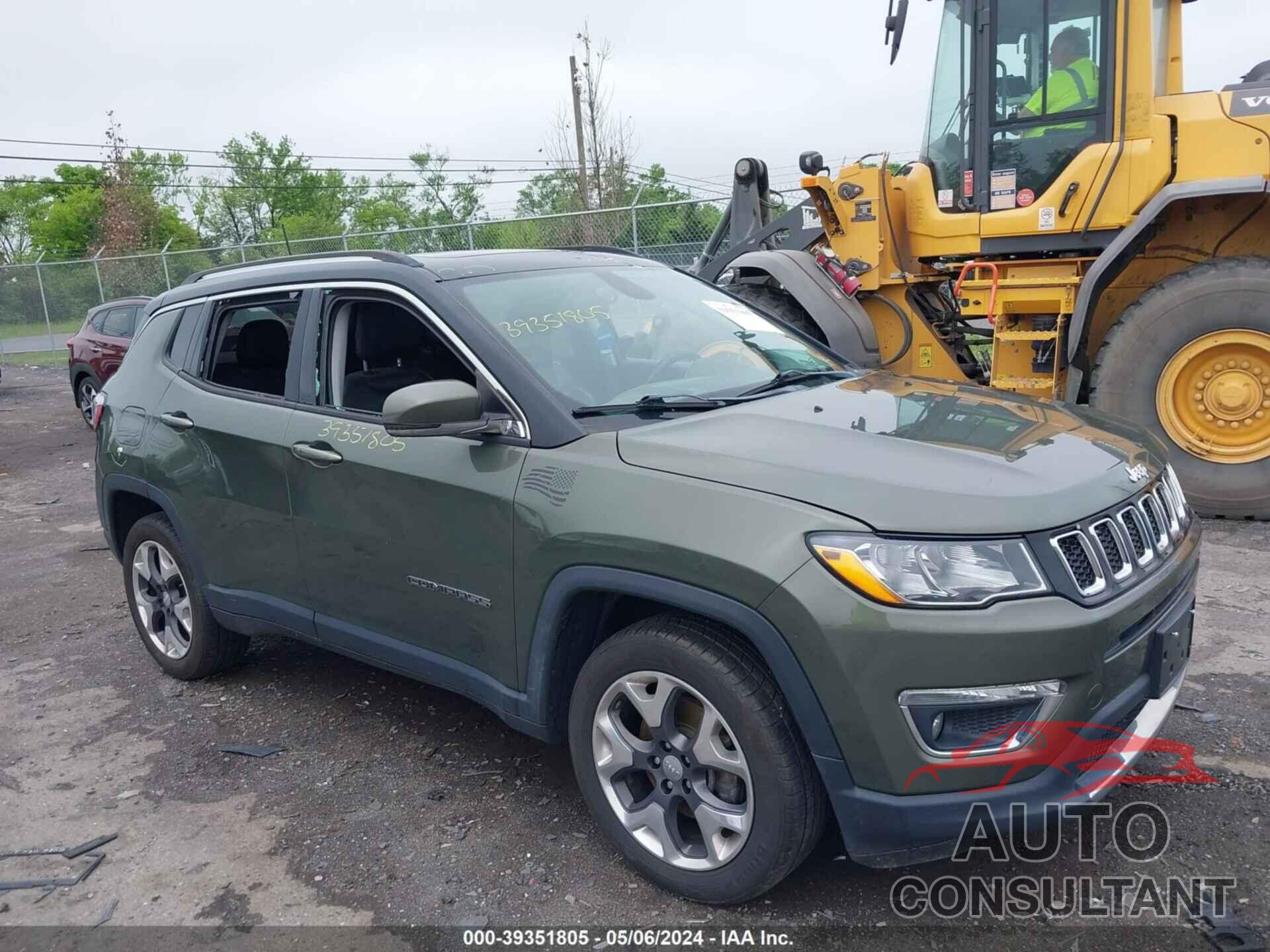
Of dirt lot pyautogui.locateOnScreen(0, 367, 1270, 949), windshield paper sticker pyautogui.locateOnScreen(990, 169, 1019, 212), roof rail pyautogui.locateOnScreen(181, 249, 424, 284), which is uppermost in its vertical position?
windshield paper sticker pyautogui.locateOnScreen(990, 169, 1019, 212)

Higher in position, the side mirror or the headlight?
the side mirror

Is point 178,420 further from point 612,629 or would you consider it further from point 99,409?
Result: point 612,629

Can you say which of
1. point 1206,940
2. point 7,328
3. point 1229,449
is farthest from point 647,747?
point 7,328

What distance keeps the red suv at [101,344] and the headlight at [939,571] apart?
1216cm

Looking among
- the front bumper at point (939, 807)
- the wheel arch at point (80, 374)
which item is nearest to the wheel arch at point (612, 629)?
the front bumper at point (939, 807)

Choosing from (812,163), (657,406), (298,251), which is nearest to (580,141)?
(298,251)

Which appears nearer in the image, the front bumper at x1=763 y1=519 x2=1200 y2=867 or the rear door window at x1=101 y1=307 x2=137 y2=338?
the front bumper at x1=763 y1=519 x2=1200 y2=867

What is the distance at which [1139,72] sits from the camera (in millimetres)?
6699

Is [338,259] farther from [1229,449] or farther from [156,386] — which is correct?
[1229,449]

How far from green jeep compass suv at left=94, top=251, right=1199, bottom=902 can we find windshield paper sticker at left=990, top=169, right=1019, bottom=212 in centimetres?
390

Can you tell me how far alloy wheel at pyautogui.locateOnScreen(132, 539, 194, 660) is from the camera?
4703mm

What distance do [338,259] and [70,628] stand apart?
3.19 meters

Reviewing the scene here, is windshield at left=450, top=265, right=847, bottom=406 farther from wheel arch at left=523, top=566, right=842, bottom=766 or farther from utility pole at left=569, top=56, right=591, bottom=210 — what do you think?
utility pole at left=569, top=56, right=591, bottom=210

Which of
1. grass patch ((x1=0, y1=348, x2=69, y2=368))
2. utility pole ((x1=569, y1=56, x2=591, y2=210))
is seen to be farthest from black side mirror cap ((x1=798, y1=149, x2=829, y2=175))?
grass patch ((x1=0, y1=348, x2=69, y2=368))
